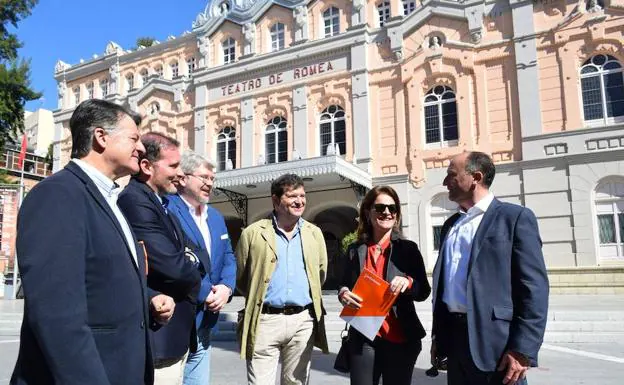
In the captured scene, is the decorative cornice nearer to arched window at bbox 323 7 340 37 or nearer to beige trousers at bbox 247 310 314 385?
arched window at bbox 323 7 340 37

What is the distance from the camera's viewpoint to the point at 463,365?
2.93 m

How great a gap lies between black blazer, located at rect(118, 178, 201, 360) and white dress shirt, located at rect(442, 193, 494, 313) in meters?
1.60

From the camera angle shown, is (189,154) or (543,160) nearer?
(189,154)

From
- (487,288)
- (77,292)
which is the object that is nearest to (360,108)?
(487,288)

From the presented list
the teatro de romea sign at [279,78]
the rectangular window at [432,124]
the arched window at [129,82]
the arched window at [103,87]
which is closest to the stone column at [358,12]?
the teatro de romea sign at [279,78]

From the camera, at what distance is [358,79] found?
1862 centimetres

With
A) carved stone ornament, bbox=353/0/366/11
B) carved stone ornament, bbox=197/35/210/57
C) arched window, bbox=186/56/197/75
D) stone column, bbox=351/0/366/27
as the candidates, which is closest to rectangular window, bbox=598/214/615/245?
stone column, bbox=351/0/366/27

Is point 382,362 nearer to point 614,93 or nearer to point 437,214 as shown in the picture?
point 437,214

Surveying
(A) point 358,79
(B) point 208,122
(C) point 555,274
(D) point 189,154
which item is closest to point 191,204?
(D) point 189,154

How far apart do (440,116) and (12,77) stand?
1952 cm

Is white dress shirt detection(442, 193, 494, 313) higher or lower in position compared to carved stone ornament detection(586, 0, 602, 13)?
lower

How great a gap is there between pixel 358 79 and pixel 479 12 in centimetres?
490

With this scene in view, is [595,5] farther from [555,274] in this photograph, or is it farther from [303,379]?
[303,379]

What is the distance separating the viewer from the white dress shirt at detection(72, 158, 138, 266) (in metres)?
2.14
